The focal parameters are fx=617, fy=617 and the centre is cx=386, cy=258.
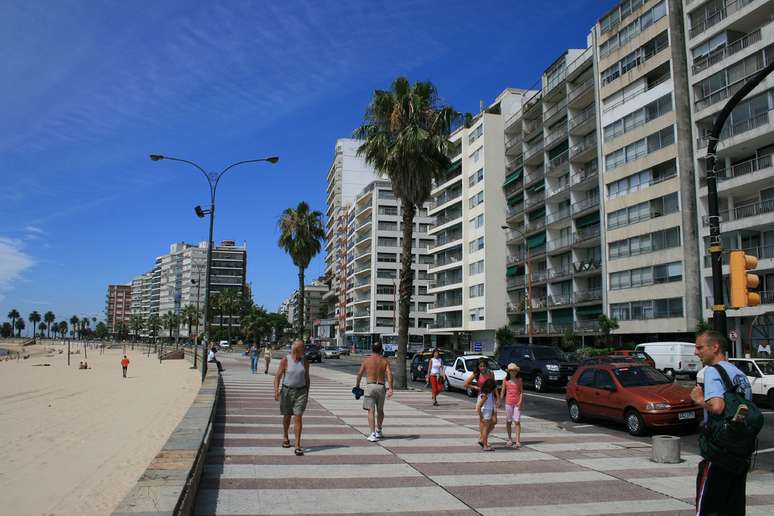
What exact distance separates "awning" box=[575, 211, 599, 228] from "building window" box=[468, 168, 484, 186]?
16601 millimetres

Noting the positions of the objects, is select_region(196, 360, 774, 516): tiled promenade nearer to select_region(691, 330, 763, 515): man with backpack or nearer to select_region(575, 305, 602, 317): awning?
select_region(691, 330, 763, 515): man with backpack

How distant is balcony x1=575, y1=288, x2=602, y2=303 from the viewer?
164 ft

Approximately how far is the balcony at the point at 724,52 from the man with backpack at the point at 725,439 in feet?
133

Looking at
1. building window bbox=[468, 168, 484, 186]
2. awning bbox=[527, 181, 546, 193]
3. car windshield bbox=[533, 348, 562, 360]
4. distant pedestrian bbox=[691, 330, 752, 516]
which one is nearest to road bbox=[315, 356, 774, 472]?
car windshield bbox=[533, 348, 562, 360]

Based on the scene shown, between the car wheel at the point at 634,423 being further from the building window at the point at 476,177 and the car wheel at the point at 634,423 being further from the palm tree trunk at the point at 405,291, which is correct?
the building window at the point at 476,177

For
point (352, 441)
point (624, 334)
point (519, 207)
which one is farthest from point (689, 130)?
point (352, 441)

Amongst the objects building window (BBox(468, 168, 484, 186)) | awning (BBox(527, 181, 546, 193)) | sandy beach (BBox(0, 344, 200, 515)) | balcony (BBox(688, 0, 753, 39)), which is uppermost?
balcony (BBox(688, 0, 753, 39))

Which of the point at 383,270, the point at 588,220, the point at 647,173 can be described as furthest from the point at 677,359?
the point at 383,270

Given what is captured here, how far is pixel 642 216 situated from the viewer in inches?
1783

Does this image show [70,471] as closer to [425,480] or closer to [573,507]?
[425,480]

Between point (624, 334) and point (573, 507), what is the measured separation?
43784mm

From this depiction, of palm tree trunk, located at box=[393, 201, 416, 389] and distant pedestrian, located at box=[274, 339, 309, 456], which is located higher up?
palm tree trunk, located at box=[393, 201, 416, 389]

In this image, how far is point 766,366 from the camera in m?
19.4

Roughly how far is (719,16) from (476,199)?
3322 cm
